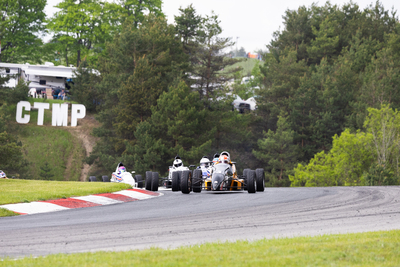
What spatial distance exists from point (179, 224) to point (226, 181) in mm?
8489

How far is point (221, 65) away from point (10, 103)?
86.6ft

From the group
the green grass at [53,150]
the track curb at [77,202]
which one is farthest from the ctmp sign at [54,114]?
the track curb at [77,202]

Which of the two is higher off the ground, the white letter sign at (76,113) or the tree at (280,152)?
the white letter sign at (76,113)

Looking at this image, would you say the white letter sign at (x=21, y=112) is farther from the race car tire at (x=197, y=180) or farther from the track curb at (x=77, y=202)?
the race car tire at (x=197, y=180)

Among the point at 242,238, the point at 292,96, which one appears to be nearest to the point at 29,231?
the point at 242,238

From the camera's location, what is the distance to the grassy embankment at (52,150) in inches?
2186

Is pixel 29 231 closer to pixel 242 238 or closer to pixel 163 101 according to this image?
pixel 242 238

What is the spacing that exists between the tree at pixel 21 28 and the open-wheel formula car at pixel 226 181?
2433 inches

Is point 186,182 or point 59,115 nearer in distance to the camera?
point 186,182

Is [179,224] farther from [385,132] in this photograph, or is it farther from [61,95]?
[61,95]

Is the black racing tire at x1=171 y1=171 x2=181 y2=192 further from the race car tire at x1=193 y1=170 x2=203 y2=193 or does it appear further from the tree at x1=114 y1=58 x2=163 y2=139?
the tree at x1=114 y1=58 x2=163 y2=139

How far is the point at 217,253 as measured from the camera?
619 cm

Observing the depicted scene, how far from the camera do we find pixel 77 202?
45.7ft

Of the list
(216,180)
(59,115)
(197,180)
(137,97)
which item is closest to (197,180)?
(197,180)
